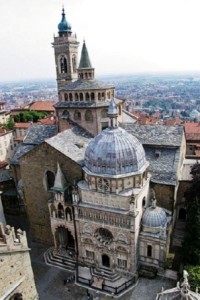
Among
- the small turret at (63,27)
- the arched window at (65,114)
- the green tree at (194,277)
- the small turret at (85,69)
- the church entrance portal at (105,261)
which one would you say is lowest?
the church entrance portal at (105,261)

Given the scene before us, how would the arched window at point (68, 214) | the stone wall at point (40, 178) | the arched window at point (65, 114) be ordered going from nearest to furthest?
the arched window at point (68, 214) < the stone wall at point (40, 178) < the arched window at point (65, 114)

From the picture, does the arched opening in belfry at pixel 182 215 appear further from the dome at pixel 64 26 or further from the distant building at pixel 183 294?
the dome at pixel 64 26

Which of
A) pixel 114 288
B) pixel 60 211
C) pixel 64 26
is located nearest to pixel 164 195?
pixel 114 288

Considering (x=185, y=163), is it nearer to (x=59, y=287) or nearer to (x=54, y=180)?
(x=54, y=180)

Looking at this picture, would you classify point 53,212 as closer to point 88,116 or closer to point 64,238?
point 64,238

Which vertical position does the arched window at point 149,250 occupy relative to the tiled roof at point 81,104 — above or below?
below

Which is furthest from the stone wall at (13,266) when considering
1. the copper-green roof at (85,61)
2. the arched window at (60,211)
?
the copper-green roof at (85,61)

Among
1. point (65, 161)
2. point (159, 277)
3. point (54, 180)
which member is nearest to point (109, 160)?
point (65, 161)

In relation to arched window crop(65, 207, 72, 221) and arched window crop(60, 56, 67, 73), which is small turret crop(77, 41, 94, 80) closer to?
arched window crop(60, 56, 67, 73)
